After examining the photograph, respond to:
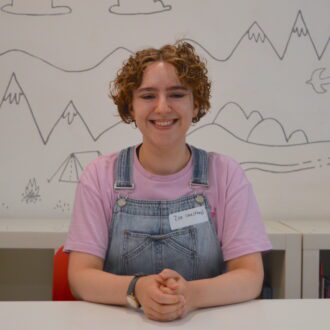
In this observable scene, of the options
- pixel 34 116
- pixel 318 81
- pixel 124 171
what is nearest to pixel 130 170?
pixel 124 171

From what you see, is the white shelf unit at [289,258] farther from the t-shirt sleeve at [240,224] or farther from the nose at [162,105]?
the nose at [162,105]

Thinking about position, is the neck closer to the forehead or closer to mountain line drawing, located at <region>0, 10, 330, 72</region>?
the forehead

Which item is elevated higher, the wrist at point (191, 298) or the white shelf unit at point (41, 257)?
the wrist at point (191, 298)

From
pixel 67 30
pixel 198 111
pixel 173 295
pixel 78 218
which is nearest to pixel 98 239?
pixel 78 218

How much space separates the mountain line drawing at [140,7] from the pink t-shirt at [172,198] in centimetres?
98

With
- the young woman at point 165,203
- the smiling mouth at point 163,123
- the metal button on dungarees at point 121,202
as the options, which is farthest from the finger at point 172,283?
the smiling mouth at point 163,123

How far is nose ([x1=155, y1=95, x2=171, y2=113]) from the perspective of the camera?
3.57 ft

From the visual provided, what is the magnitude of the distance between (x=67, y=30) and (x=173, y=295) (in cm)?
142

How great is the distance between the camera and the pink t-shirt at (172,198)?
3.49 ft

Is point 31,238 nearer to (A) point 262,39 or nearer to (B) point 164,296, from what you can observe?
(B) point 164,296

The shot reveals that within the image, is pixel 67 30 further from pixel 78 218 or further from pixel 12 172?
pixel 78 218

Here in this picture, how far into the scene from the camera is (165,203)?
1.10 meters

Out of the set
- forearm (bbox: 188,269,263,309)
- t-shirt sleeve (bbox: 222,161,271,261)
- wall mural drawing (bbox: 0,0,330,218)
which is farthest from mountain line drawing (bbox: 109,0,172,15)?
forearm (bbox: 188,269,263,309)

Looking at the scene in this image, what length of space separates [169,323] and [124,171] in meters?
0.44
